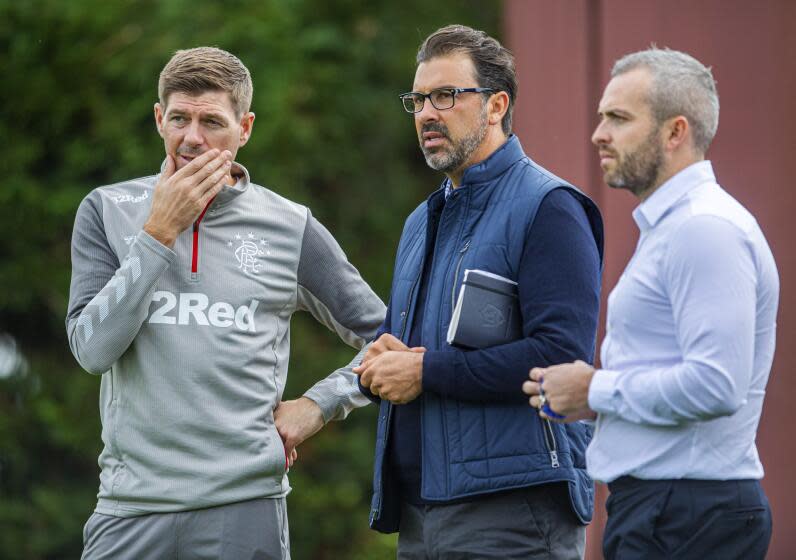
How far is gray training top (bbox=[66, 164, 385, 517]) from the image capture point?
304 cm

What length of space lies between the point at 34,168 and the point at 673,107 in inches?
186

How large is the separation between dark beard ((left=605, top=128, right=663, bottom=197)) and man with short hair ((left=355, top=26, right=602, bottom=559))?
1.22ft

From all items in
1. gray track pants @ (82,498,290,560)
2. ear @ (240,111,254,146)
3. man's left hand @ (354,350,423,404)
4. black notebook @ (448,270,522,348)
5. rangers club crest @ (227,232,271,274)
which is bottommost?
gray track pants @ (82,498,290,560)

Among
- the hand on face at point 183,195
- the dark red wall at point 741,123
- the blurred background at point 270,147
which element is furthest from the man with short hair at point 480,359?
the blurred background at point 270,147

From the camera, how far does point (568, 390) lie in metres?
2.47

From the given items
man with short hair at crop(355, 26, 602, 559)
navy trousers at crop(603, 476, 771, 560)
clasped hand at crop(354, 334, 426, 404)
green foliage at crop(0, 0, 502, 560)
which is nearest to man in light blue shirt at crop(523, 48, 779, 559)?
navy trousers at crop(603, 476, 771, 560)

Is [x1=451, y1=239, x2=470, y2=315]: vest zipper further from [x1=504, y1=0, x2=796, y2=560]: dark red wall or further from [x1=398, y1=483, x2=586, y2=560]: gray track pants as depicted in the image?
[x1=504, y1=0, x2=796, y2=560]: dark red wall

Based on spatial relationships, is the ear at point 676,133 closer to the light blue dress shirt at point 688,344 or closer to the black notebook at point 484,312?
the light blue dress shirt at point 688,344

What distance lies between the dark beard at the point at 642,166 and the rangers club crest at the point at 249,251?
115 centimetres

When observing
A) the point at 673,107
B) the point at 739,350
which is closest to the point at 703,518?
the point at 739,350

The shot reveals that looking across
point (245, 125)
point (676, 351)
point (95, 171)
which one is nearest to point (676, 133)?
point (676, 351)

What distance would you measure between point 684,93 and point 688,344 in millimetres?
523

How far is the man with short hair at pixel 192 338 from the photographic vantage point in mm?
3053

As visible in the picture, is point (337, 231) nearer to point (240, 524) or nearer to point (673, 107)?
point (240, 524)
